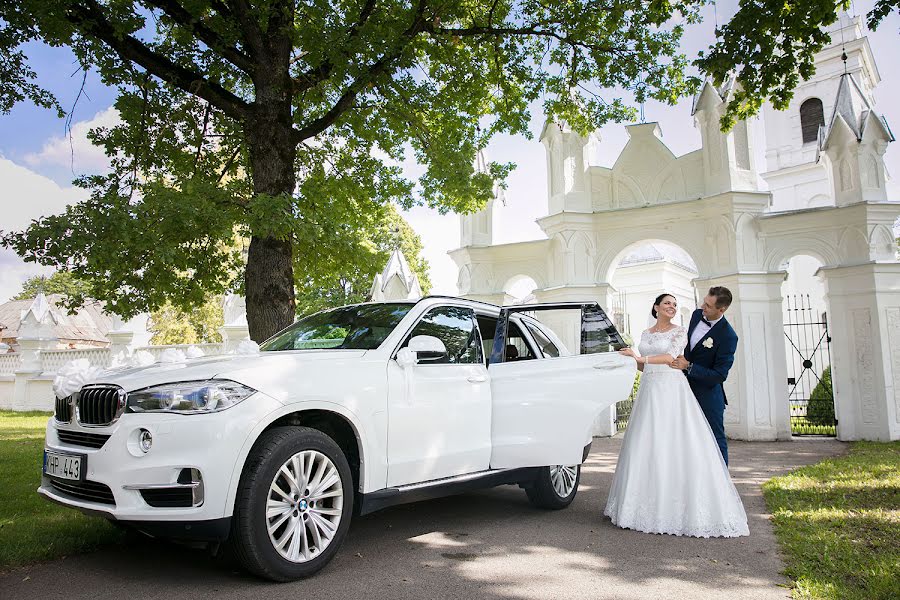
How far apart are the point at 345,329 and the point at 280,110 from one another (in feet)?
15.2

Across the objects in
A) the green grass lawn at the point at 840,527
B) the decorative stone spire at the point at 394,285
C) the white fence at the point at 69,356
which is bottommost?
the green grass lawn at the point at 840,527

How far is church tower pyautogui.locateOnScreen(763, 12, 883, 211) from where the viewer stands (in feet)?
112

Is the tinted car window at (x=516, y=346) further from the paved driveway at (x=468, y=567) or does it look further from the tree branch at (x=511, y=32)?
the tree branch at (x=511, y=32)

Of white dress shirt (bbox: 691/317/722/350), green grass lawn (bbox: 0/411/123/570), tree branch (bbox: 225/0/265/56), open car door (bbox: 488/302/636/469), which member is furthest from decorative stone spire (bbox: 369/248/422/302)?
white dress shirt (bbox: 691/317/722/350)

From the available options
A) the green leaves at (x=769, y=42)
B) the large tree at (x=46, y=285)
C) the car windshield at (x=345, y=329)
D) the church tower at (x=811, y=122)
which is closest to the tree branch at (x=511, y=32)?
the green leaves at (x=769, y=42)

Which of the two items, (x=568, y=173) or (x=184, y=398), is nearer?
(x=184, y=398)

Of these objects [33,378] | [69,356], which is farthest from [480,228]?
[33,378]

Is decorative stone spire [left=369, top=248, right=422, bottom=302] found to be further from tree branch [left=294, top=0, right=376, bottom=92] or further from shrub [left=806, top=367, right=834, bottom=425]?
shrub [left=806, top=367, right=834, bottom=425]

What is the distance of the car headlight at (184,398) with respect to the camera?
3684 millimetres

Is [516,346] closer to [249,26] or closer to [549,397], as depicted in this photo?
[549,397]

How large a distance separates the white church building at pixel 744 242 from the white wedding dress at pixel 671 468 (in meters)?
8.13

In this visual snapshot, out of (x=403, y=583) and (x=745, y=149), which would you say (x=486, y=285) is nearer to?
(x=745, y=149)

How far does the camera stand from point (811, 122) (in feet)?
115

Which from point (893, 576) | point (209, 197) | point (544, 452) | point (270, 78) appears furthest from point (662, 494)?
point (270, 78)
